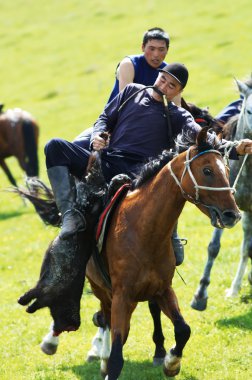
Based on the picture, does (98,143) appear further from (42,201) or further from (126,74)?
(42,201)

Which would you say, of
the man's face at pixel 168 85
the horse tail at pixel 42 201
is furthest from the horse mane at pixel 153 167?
the horse tail at pixel 42 201

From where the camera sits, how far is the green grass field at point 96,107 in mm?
9164

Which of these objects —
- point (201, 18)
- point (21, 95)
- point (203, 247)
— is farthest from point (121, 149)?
point (201, 18)

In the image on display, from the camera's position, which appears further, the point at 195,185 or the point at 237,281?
the point at 237,281

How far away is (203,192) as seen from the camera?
6285 mm

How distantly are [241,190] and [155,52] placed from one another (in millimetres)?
2531

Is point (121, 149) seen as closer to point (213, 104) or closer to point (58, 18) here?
point (213, 104)

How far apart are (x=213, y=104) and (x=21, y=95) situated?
13034mm

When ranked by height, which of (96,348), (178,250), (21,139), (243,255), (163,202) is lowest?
(21,139)

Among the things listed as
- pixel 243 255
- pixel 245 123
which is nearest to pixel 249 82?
pixel 245 123

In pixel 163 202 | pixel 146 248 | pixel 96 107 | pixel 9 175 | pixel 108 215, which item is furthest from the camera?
pixel 96 107

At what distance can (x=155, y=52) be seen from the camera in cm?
866

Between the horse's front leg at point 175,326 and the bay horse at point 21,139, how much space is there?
14.3 meters

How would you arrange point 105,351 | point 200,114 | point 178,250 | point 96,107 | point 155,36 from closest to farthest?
point 178,250
point 105,351
point 155,36
point 200,114
point 96,107
